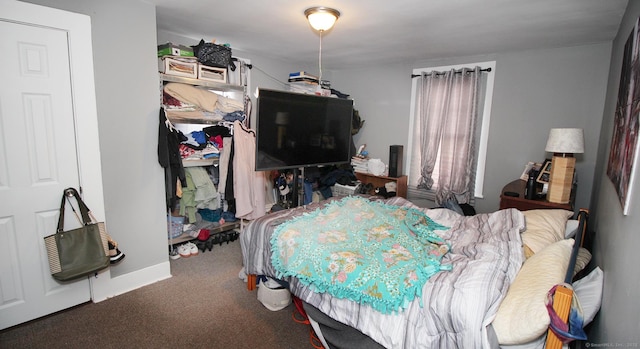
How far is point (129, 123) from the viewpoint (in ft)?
7.79

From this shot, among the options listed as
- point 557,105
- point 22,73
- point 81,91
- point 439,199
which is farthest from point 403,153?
point 22,73

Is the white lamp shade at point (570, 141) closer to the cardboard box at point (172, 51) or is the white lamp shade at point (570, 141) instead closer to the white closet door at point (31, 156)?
the cardboard box at point (172, 51)

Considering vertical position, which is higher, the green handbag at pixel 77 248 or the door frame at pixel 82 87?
the door frame at pixel 82 87

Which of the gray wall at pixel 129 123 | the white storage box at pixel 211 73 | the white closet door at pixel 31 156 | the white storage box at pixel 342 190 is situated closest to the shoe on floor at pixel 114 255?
the gray wall at pixel 129 123

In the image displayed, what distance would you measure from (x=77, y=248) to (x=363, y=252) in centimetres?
197

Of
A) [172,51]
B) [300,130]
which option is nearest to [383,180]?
[300,130]

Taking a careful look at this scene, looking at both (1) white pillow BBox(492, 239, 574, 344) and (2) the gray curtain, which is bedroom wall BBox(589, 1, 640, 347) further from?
(2) the gray curtain

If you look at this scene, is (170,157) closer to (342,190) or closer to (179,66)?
(179,66)

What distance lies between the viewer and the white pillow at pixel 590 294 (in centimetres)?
117

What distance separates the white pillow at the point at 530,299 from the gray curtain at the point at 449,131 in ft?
7.88

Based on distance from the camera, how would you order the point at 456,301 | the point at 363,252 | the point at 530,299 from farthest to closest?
the point at 363,252 → the point at 456,301 → the point at 530,299

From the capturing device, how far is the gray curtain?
144 inches

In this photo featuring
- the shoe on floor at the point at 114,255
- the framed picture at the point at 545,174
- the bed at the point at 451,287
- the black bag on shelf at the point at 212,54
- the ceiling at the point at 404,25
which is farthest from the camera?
the black bag on shelf at the point at 212,54

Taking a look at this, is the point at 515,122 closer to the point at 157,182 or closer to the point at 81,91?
the point at 157,182
